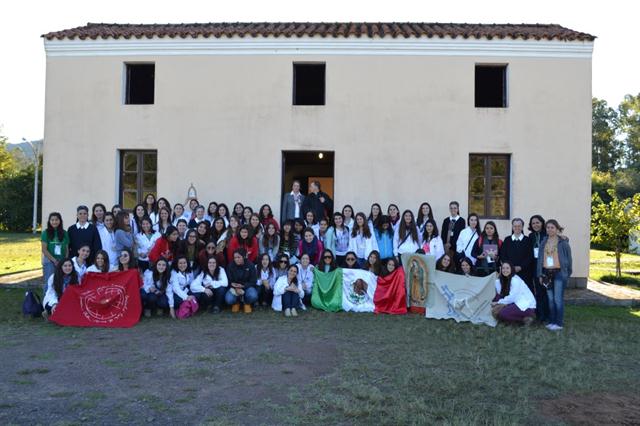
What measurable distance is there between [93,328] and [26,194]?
3383cm

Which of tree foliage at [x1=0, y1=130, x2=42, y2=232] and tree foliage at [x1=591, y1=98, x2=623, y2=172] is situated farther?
tree foliage at [x1=591, y1=98, x2=623, y2=172]

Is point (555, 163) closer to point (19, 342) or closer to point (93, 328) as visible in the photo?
point (93, 328)

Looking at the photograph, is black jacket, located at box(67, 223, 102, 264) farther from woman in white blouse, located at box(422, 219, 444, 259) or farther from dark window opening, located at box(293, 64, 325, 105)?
woman in white blouse, located at box(422, 219, 444, 259)

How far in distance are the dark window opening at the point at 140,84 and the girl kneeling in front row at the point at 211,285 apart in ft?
19.2

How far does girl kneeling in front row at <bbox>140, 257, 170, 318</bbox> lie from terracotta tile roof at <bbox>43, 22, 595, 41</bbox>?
19.7ft

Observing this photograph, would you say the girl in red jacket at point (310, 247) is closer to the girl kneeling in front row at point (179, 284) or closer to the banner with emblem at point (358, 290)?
the banner with emblem at point (358, 290)

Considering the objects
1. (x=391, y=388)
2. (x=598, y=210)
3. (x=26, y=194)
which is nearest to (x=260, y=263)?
(x=391, y=388)

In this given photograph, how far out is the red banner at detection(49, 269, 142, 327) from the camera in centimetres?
817

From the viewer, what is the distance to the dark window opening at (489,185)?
40.1 ft

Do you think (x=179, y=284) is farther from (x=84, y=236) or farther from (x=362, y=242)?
(x=362, y=242)

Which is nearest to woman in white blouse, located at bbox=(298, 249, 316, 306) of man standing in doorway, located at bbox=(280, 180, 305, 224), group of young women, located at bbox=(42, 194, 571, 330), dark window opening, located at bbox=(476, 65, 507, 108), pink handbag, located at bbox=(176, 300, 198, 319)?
group of young women, located at bbox=(42, 194, 571, 330)

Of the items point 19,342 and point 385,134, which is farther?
point 385,134

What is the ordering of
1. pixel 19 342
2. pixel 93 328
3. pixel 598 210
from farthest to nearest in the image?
pixel 598 210
pixel 93 328
pixel 19 342

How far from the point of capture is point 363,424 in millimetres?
4504
